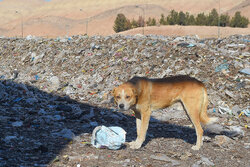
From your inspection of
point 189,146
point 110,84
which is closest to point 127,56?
point 110,84

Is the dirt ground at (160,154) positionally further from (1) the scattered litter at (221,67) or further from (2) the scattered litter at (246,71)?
(1) the scattered litter at (221,67)

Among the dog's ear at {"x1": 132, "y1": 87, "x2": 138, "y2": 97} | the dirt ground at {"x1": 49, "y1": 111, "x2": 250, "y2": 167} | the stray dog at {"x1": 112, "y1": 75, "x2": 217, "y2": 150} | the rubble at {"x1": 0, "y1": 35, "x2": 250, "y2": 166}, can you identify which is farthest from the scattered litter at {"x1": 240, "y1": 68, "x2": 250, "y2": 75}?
the dog's ear at {"x1": 132, "y1": 87, "x2": 138, "y2": 97}

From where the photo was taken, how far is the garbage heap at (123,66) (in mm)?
8328

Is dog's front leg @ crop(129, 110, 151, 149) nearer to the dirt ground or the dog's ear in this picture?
the dirt ground

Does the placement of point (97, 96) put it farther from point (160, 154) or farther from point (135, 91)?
point (160, 154)

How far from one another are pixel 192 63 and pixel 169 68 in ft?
2.37

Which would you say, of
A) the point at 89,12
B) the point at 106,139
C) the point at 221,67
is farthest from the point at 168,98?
the point at 89,12

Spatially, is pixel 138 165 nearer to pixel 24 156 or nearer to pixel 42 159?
pixel 42 159

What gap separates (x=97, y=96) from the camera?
891cm

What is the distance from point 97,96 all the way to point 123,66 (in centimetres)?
192

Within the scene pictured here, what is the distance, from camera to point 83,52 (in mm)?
12281

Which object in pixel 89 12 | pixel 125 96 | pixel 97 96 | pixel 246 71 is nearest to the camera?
pixel 125 96

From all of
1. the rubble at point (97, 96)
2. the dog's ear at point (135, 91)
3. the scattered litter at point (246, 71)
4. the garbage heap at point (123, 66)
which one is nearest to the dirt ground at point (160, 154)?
the rubble at point (97, 96)

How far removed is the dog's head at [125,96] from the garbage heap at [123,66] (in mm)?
3733
